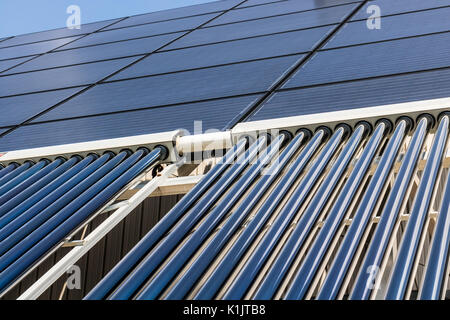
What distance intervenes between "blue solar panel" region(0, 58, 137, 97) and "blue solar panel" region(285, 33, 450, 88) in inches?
107

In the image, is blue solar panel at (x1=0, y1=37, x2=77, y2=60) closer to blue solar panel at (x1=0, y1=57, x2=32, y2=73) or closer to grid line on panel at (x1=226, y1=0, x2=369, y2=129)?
blue solar panel at (x1=0, y1=57, x2=32, y2=73)

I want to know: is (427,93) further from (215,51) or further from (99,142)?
(215,51)

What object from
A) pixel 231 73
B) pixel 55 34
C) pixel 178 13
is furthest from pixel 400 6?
pixel 55 34

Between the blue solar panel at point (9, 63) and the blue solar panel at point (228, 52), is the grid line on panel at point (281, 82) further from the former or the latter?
the blue solar panel at point (9, 63)

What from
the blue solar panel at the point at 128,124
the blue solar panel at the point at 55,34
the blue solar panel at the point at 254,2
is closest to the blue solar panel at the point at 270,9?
the blue solar panel at the point at 254,2

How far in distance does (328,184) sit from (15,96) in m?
5.10

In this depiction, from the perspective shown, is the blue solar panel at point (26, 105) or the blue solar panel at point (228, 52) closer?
the blue solar panel at point (26, 105)

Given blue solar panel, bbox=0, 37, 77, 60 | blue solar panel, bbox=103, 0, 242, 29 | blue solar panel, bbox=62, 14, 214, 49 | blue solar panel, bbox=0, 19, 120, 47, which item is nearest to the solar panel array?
blue solar panel, bbox=62, 14, 214, 49

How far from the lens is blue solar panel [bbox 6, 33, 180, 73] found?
919 centimetres

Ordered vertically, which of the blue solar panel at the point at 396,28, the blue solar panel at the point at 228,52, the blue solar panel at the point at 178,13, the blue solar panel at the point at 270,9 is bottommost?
the blue solar panel at the point at 228,52

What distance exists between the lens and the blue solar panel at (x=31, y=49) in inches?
452

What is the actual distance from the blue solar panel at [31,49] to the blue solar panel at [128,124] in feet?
18.4

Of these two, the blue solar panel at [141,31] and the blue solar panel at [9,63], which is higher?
the blue solar panel at [141,31]

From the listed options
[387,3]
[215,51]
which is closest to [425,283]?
[215,51]
